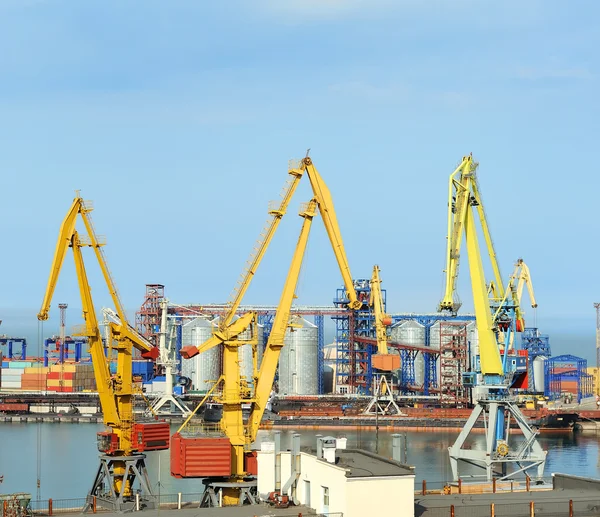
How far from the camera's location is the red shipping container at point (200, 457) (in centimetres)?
5222

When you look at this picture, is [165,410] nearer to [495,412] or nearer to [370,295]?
[370,295]

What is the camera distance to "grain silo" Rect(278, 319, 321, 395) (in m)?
149

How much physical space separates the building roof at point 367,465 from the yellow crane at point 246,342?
692 inches

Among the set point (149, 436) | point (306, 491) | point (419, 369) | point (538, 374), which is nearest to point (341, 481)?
point (306, 491)

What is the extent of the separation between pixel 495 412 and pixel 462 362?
239ft

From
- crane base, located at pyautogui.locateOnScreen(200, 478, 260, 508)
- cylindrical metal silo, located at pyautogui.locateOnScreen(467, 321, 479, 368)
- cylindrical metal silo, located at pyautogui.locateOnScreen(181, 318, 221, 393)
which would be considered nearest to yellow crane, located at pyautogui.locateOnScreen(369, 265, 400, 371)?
cylindrical metal silo, located at pyautogui.locateOnScreen(467, 321, 479, 368)

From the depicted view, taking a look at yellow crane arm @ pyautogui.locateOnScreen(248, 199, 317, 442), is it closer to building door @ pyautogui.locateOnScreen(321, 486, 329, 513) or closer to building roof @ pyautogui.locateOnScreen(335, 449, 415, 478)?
building roof @ pyautogui.locateOnScreen(335, 449, 415, 478)

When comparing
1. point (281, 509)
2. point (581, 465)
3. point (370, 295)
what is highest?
point (370, 295)

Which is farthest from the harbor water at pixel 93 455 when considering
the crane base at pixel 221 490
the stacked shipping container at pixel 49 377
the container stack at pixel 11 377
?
the container stack at pixel 11 377

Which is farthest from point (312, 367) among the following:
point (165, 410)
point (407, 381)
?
point (165, 410)

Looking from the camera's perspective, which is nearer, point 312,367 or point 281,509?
point 281,509

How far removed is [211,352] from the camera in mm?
150000

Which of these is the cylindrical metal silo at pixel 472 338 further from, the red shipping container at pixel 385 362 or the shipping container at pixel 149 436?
the shipping container at pixel 149 436

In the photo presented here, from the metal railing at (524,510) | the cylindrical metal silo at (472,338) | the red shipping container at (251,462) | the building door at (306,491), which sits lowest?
the red shipping container at (251,462)
